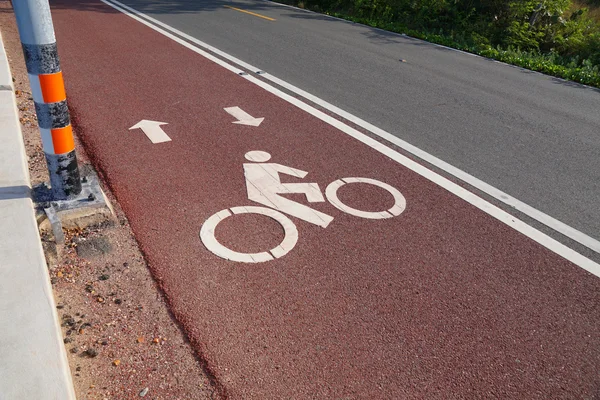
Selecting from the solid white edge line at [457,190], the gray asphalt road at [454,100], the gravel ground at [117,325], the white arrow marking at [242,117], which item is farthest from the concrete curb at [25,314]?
the gray asphalt road at [454,100]

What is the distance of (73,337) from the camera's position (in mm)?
2836

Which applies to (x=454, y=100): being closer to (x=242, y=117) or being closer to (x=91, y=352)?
(x=242, y=117)

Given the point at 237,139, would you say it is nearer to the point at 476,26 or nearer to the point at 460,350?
the point at 460,350

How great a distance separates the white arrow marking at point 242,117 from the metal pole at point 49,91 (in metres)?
2.56

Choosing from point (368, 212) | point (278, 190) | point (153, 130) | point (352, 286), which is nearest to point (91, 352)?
point (352, 286)

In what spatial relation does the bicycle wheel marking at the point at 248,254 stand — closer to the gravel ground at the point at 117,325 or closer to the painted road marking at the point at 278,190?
the painted road marking at the point at 278,190

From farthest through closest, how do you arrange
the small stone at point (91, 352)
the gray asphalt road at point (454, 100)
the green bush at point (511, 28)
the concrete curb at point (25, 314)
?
the green bush at point (511, 28) < the gray asphalt road at point (454, 100) < the small stone at point (91, 352) < the concrete curb at point (25, 314)

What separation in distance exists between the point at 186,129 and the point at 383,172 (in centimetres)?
236

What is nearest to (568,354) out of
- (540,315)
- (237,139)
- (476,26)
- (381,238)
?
(540,315)

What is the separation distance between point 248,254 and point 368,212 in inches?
47.3

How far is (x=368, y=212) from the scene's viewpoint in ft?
14.0

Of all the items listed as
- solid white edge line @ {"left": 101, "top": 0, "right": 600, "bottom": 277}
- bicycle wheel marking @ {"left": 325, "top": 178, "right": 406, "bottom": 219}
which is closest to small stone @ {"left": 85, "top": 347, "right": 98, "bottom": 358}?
bicycle wheel marking @ {"left": 325, "top": 178, "right": 406, "bottom": 219}

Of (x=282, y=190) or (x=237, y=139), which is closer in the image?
(x=282, y=190)

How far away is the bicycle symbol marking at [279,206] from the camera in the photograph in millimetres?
3684
